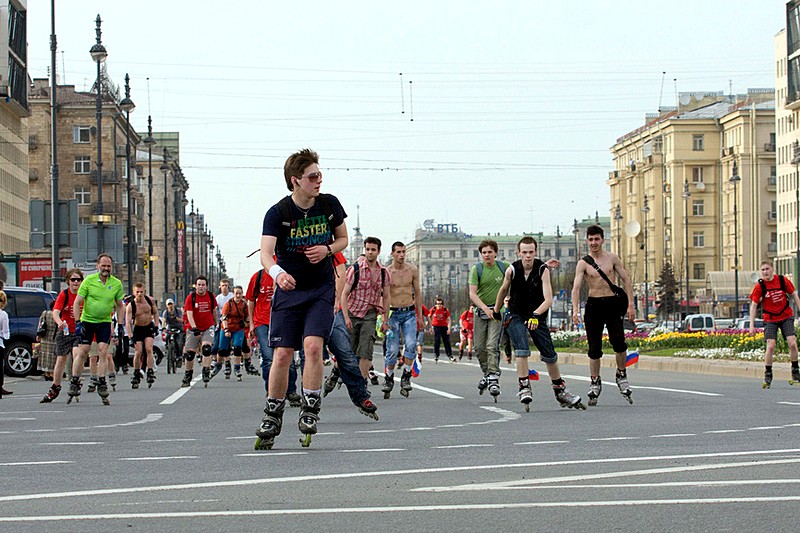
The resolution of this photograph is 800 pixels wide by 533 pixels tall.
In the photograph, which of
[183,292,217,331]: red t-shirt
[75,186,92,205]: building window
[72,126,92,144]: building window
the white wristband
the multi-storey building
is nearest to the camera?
the white wristband

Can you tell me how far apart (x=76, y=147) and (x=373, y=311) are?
97.0 meters

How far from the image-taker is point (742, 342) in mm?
35656

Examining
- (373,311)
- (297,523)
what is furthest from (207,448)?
(373,311)

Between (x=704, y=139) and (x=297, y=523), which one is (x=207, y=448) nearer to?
(x=297, y=523)

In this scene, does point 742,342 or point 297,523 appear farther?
point 742,342

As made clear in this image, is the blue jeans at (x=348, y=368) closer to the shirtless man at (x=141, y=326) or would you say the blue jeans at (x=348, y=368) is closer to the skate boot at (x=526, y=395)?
the skate boot at (x=526, y=395)

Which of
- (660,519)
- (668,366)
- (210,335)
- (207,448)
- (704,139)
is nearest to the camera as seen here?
(660,519)

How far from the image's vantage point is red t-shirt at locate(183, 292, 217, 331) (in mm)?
26719

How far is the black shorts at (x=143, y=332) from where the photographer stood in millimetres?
27406

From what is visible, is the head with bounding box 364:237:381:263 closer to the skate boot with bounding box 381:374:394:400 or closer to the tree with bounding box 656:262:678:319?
the skate boot with bounding box 381:374:394:400

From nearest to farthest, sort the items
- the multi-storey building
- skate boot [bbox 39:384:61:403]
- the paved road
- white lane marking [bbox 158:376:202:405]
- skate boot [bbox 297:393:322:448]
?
the paved road < skate boot [bbox 297:393:322:448] < white lane marking [bbox 158:376:202:405] < skate boot [bbox 39:384:61:403] < the multi-storey building

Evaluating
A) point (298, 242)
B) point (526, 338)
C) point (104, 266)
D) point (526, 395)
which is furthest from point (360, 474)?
point (104, 266)

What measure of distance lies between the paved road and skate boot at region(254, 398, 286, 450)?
120 millimetres

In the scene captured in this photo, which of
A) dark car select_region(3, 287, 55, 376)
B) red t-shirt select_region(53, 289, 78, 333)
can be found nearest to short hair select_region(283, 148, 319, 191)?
red t-shirt select_region(53, 289, 78, 333)
